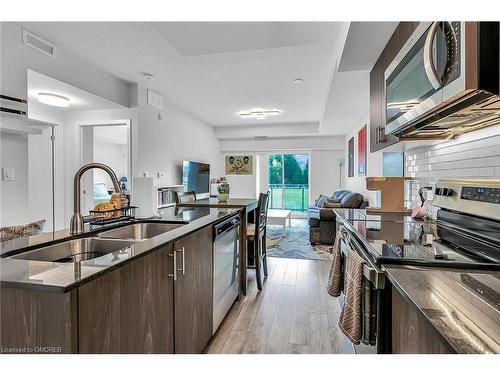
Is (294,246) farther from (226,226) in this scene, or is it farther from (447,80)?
(447,80)

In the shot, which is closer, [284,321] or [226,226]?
[226,226]

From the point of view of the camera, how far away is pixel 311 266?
3756 millimetres

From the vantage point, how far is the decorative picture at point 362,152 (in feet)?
16.1

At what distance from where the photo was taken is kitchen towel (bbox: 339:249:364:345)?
1.20 m

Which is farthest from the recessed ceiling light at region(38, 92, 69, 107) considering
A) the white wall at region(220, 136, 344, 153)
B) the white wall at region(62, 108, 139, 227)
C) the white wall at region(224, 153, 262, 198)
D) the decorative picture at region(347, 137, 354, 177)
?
the decorative picture at region(347, 137, 354, 177)

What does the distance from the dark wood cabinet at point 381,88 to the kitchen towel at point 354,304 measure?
3.60 feet

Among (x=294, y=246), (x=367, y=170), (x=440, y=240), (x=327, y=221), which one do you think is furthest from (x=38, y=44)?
(x=367, y=170)

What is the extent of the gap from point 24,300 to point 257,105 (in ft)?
15.9

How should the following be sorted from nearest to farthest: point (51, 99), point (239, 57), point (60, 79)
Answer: point (60, 79), point (239, 57), point (51, 99)

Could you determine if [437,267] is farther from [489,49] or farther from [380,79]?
[380,79]

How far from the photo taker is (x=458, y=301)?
0.69 m

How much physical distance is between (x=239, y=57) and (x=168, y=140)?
2353mm

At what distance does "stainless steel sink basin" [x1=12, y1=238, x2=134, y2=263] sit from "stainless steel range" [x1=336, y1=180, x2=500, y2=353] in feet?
3.61
